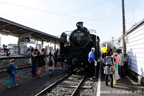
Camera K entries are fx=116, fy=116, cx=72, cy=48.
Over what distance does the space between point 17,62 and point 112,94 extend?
29.1ft

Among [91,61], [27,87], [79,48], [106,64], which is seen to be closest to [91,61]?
[91,61]

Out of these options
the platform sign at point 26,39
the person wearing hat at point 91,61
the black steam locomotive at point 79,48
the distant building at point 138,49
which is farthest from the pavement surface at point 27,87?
the platform sign at point 26,39

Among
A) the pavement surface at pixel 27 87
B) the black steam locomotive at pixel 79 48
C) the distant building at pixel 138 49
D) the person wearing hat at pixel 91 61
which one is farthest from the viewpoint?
the black steam locomotive at pixel 79 48

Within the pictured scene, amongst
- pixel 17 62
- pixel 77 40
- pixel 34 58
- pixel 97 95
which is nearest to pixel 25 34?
pixel 17 62

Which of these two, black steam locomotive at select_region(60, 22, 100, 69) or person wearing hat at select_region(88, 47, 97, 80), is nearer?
person wearing hat at select_region(88, 47, 97, 80)

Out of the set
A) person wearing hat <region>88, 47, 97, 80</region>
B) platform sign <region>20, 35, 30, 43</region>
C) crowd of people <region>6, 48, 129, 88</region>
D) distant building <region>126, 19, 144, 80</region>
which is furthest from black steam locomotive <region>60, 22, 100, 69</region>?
platform sign <region>20, 35, 30, 43</region>

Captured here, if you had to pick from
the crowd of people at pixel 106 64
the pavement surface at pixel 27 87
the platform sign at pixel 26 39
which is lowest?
the pavement surface at pixel 27 87

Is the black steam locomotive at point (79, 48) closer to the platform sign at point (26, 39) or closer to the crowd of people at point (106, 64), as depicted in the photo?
the crowd of people at point (106, 64)

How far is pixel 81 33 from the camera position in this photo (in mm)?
7883

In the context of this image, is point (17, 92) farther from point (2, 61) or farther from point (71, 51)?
point (2, 61)

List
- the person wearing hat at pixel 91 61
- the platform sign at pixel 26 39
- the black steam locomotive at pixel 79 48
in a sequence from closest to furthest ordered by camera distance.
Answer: the person wearing hat at pixel 91 61, the black steam locomotive at pixel 79 48, the platform sign at pixel 26 39

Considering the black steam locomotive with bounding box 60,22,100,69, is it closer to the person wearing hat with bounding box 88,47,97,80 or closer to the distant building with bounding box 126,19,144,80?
the person wearing hat with bounding box 88,47,97,80

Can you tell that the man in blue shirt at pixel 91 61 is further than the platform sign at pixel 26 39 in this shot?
No

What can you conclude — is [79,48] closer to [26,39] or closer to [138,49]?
[138,49]
